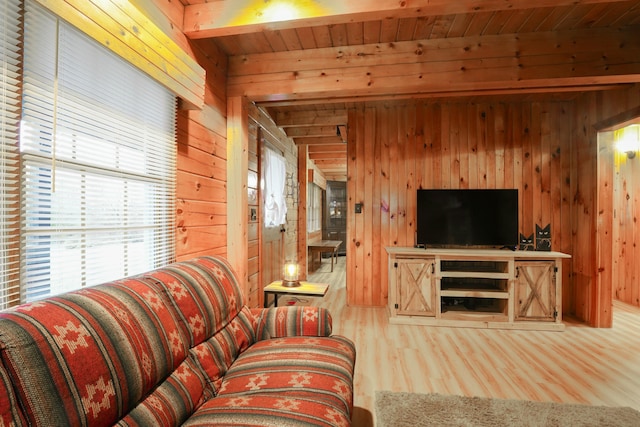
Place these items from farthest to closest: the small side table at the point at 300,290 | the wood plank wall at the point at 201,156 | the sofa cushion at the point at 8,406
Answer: the small side table at the point at 300,290 < the wood plank wall at the point at 201,156 < the sofa cushion at the point at 8,406

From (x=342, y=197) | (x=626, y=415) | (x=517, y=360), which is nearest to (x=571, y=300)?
(x=517, y=360)

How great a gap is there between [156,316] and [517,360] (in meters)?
2.73

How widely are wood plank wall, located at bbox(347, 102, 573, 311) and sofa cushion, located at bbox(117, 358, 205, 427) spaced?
2.73 metres

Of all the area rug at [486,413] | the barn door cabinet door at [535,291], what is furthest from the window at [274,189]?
the barn door cabinet door at [535,291]

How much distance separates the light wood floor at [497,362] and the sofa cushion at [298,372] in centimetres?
56

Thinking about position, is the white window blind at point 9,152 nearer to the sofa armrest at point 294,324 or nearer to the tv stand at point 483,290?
the sofa armrest at point 294,324

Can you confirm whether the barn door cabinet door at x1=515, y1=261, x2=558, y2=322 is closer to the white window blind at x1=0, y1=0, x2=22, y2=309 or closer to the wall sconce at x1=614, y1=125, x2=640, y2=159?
the wall sconce at x1=614, y1=125, x2=640, y2=159

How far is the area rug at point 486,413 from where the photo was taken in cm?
167

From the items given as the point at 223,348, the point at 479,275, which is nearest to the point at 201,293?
the point at 223,348

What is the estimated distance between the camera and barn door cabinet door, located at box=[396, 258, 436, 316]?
317cm

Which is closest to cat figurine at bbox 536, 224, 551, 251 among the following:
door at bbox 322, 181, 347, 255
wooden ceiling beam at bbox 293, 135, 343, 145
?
wooden ceiling beam at bbox 293, 135, 343, 145

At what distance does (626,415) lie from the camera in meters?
1.74

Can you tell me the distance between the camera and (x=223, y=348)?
147cm

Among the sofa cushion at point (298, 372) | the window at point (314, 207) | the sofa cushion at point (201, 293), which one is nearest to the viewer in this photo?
the sofa cushion at point (298, 372)
